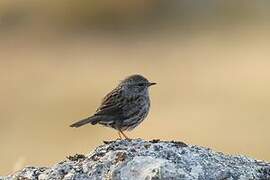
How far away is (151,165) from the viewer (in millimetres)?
6109

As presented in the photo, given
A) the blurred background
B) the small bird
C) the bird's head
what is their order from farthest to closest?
1. the blurred background
2. the bird's head
3. the small bird

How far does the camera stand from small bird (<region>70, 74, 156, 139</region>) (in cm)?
934

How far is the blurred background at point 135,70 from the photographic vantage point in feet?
60.9

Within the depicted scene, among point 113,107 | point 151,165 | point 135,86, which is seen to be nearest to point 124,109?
point 113,107

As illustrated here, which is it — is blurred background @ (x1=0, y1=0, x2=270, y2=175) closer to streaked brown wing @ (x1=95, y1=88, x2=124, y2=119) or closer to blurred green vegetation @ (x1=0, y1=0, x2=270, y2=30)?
blurred green vegetation @ (x1=0, y1=0, x2=270, y2=30)

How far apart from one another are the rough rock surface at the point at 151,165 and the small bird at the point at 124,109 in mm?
2608

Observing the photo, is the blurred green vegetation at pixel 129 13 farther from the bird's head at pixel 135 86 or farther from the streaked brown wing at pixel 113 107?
the streaked brown wing at pixel 113 107

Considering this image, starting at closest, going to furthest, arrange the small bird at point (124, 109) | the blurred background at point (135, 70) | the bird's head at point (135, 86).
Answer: the small bird at point (124, 109) → the bird's head at point (135, 86) → the blurred background at point (135, 70)

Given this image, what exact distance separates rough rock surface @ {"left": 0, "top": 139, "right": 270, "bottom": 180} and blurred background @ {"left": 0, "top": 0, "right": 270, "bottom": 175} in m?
5.03

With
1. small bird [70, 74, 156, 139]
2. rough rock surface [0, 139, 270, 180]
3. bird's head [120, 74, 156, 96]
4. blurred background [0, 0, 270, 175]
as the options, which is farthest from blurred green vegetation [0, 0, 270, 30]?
rough rock surface [0, 139, 270, 180]

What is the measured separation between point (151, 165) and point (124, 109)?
3.36 m

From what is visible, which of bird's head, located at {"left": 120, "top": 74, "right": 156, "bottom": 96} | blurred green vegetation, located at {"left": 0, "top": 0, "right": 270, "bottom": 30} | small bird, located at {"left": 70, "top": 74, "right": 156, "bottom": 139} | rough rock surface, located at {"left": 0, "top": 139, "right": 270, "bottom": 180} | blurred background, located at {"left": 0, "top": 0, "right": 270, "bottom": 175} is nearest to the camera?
rough rock surface, located at {"left": 0, "top": 139, "right": 270, "bottom": 180}

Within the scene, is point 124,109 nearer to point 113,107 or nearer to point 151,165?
point 113,107

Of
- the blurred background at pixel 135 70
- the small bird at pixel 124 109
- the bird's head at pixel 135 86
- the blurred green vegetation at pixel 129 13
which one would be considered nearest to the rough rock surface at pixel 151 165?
the small bird at pixel 124 109
